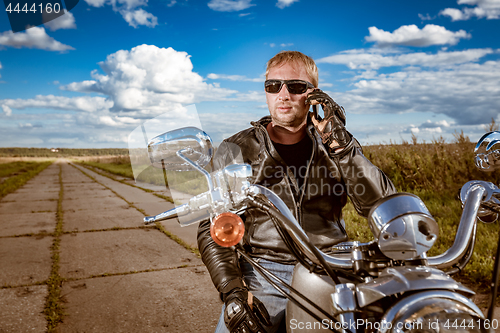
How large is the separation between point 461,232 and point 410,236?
26cm

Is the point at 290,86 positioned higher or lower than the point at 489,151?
higher

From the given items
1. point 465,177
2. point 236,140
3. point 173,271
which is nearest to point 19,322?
point 173,271

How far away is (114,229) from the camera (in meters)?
6.04

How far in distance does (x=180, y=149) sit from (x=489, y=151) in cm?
102

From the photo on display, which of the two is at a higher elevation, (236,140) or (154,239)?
(236,140)

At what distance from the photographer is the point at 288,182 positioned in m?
1.85

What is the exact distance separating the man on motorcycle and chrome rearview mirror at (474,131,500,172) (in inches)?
19.4

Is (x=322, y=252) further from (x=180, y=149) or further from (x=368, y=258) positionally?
(x=180, y=149)

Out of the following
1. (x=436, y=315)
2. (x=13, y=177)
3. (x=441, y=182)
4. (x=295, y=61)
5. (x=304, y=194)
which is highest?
(x=295, y=61)

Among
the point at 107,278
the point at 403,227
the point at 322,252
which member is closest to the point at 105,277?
the point at 107,278

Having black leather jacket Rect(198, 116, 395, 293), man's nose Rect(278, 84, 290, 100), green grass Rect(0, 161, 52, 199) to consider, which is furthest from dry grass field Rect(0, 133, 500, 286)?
green grass Rect(0, 161, 52, 199)

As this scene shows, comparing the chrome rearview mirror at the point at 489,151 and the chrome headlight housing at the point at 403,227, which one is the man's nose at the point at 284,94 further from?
the chrome headlight housing at the point at 403,227

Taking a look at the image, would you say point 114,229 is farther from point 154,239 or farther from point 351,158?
point 351,158

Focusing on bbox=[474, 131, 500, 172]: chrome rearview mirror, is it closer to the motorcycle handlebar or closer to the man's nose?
the motorcycle handlebar
